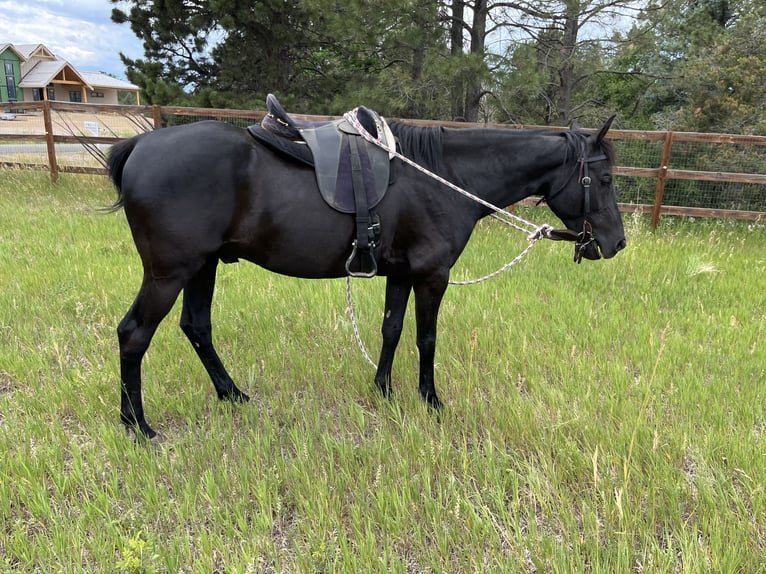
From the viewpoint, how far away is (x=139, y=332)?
2656mm

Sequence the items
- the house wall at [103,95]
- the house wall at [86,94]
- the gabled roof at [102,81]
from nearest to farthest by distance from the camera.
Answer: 1. the house wall at [86,94]
2. the gabled roof at [102,81]
3. the house wall at [103,95]

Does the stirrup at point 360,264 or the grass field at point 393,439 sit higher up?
the stirrup at point 360,264

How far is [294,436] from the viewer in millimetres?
2643

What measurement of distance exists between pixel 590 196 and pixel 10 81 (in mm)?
64537

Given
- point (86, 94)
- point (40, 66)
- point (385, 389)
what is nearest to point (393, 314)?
point (385, 389)

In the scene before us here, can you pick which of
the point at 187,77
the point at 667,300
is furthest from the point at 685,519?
the point at 187,77

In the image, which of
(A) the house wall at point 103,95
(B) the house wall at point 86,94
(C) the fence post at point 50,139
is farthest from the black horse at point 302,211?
(A) the house wall at point 103,95

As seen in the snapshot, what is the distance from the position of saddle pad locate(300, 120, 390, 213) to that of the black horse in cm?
7

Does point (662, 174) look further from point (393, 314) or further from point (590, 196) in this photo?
point (393, 314)

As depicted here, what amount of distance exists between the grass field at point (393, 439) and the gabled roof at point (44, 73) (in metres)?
57.2

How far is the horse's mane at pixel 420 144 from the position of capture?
2926 millimetres

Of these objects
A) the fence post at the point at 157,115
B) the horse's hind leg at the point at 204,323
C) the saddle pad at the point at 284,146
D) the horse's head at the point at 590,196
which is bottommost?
the horse's hind leg at the point at 204,323

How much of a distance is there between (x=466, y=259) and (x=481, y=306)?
5.41ft

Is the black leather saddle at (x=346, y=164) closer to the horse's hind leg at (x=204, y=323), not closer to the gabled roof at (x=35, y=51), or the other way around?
the horse's hind leg at (x=204, y=323)
